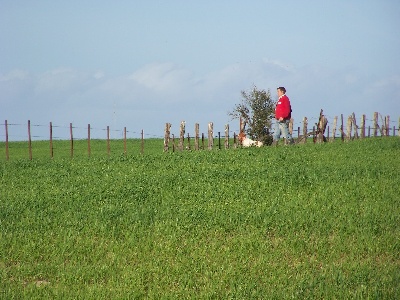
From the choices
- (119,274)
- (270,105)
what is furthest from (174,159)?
(270,105)

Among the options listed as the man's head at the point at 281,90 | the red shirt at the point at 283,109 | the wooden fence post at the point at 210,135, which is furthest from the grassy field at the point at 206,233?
the wooden fence post at the point at 210,135

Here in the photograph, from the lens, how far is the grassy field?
35.7ft

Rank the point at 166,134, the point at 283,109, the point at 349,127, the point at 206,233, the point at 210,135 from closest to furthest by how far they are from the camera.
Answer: the point at 206,233 → the point at 283,109 → the point at 166,134 → the point at 210,135 → the point at 349,127

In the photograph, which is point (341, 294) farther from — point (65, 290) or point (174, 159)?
point (174, 159)

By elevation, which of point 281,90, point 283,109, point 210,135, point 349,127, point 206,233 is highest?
point 281,90

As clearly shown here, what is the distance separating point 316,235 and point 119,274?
4717 millimetres

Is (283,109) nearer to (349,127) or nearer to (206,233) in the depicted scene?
(206,233)

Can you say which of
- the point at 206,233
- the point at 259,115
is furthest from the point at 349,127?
the point at 206,233

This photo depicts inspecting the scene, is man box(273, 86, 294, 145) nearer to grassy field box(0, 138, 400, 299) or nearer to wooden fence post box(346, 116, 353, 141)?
grassy field box(0, 138, 400, 299)

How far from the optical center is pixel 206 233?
13.9 meters

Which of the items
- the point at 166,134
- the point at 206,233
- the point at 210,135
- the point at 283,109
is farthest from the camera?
the point at 210,135

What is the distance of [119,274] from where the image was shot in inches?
456

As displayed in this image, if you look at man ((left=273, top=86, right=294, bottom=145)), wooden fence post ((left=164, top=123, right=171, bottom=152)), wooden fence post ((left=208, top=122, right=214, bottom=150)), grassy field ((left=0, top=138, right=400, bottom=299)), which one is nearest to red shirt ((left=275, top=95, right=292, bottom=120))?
man ((left=273, top=86, right=294, bottom=145))

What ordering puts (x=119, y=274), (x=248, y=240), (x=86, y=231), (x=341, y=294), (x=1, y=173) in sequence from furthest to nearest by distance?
(x=1, y=173) < (x=86, y=231) < (x=248, y=240) < (x=119, y=274) < (x=341, y=294)
